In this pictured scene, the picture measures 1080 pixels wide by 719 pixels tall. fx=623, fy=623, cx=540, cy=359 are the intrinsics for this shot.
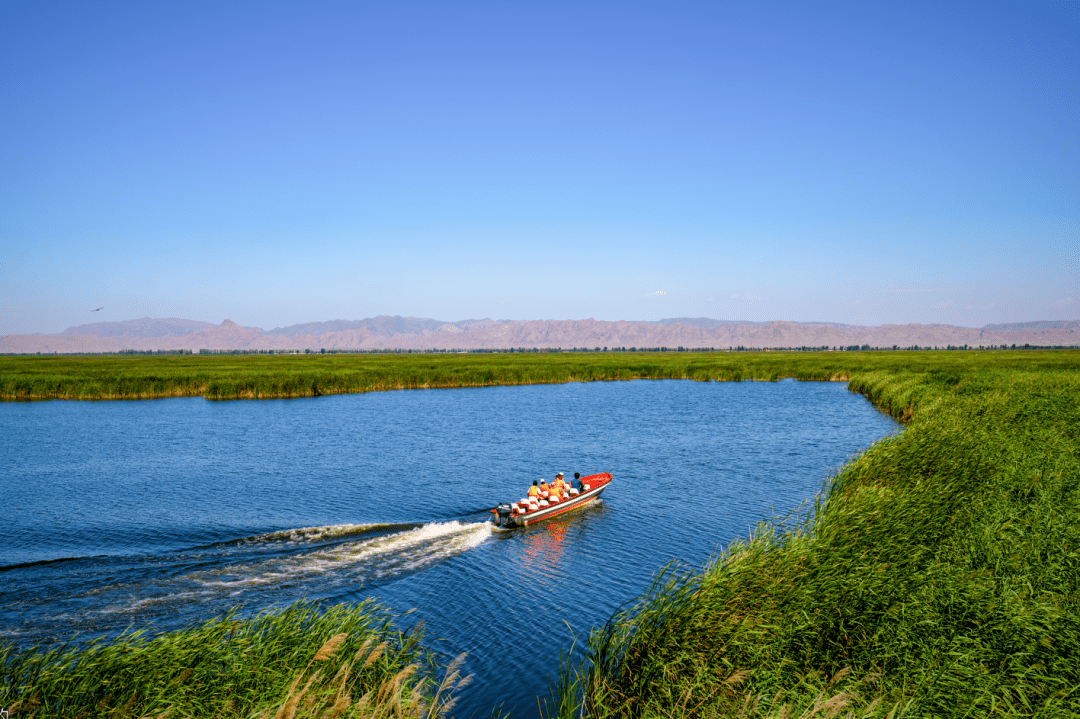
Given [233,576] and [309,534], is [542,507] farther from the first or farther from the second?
[233,576]

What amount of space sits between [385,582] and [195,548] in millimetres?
7348

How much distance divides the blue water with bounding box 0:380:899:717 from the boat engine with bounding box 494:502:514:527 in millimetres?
510

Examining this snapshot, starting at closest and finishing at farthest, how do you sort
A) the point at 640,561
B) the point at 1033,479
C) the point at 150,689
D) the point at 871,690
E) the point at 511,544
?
the point at 150,689 < the point at 871,690 < the point at 1033,479 < the point at 640,561 < the point at 511,544

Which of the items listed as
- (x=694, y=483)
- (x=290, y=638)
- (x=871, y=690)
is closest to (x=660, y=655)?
(x=871, y=690)

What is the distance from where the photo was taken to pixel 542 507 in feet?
79.0

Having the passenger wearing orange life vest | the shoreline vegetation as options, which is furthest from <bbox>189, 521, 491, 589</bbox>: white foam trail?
the shoreline vegetation

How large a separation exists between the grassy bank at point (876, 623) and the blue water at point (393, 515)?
314 centimetres

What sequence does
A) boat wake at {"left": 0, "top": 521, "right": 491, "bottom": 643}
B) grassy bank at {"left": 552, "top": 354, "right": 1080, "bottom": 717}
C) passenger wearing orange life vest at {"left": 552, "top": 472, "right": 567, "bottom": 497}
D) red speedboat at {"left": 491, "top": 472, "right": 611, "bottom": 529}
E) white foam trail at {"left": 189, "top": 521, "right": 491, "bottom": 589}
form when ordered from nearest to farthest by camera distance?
1. grassy bank at {"left": 552, "top": 354, "right": 1080, "bottom": 717}
2. boat wake at {"left": 0, "top": 521, "right": 491, "bottom": 643}
3. white foam trail at {"left": 189, "top": 521, "right": 491, "bottom": 589}
4. red speedboat at {"left": 491, "top": 472, "right": 611, "bottom": 529}
5. passenger wearing orange life vest at {"left": 552, "top": 472, "right": 567, "bottom": 497}

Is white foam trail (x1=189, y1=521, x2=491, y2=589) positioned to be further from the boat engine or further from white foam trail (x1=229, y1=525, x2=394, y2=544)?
white foam trail (x1=229, y1=525, x2=394, y2=544)

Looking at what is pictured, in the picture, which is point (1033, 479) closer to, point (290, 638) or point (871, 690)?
point (871, 690)

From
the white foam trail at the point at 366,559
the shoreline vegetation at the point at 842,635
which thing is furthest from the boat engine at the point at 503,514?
the shoreline vegetation at the point at 842,635

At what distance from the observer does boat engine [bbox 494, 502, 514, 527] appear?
A: 23.1 meters

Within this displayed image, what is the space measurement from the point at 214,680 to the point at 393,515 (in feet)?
51.7

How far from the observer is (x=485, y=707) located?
11.5 m
